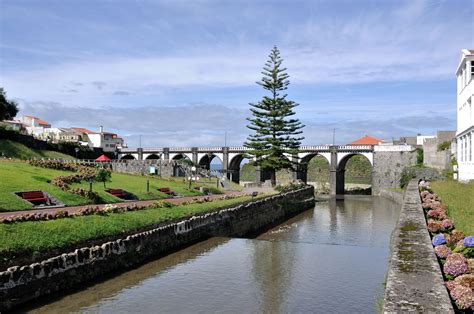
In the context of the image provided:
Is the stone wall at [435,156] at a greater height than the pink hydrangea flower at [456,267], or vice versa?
the stone wall at [435,156]

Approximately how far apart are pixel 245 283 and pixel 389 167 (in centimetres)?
5452

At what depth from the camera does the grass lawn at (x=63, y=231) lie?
11.0m

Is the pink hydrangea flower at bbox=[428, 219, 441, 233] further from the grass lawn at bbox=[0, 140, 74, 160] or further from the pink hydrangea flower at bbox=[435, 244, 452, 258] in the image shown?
the grass lawn at bbox=[0, 140, 74, 160]

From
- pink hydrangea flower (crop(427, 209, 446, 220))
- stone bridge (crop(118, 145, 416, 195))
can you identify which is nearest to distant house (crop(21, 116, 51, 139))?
stone bridge (crop(118, 145, 416, 195))

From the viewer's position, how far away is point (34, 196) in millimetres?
20062

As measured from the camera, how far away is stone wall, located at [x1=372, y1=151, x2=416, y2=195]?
6194cm

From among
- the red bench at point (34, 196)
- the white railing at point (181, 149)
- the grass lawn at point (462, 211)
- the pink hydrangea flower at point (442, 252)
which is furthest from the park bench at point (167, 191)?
the white railing at point (181, 149)

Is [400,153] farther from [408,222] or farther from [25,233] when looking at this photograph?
[25,233]

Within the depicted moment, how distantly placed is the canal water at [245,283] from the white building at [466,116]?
15.9 meters

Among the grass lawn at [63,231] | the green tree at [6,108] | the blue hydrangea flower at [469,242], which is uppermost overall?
the green tree at [6,108]

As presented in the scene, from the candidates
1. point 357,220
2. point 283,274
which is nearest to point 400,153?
point 357,220

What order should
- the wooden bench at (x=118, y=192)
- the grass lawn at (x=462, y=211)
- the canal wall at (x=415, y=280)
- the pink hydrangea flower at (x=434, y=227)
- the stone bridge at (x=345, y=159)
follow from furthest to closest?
1. the stone bridge at (x=345, y=159)
2. the wooden bench at (x=118, y=192)
3. the grass lawn at (x=462, y=211)
4. the pink hydrangea flower at (x=434, y=227)
5. the canal wall at (x=415, y=280)

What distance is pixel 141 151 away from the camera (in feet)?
279

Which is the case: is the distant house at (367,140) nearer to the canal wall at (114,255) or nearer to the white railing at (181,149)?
the white railing at (181,149)
